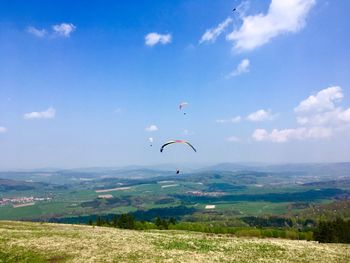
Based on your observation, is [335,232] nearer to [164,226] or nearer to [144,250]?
[164,226]

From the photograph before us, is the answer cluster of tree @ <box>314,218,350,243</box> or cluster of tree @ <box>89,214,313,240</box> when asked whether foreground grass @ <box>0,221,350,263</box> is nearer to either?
cluster of tree @ <box>314,218,350,243</box>

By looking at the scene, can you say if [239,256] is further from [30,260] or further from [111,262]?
[30,260]

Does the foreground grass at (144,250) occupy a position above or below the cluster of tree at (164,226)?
above

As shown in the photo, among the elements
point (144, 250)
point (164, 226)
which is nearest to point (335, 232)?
point (164, 226)

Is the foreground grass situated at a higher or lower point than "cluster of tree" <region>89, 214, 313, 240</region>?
higher

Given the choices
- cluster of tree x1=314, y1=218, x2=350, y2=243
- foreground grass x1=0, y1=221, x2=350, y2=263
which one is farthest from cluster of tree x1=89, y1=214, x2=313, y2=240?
foreground grass x1=0, y1=221, x2=350, y2=263

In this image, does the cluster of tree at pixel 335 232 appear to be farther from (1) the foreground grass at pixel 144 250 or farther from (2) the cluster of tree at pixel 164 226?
(1) the foreground grass at pixel 144 250

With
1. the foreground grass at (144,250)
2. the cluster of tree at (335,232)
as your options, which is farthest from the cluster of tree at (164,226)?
the foreground grass at (144,250)
